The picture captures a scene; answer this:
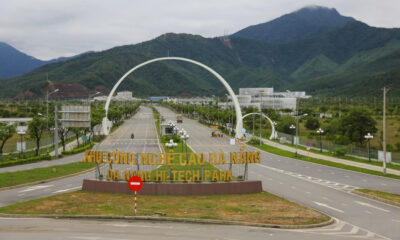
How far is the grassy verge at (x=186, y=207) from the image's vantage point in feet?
82.5

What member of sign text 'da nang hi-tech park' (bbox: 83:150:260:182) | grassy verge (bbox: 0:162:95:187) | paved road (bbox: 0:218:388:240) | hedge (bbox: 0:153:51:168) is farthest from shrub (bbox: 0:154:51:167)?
paved road (bbox: 0:218:388:240)

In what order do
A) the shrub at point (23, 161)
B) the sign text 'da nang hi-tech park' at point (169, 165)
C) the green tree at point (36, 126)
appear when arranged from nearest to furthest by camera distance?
the sign text 'da nang hi-tech park' at point (169, 165), the shrub at point (23, 161), the green tree at point (36, 126)

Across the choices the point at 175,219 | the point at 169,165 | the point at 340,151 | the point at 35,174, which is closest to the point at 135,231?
the point at 175,219

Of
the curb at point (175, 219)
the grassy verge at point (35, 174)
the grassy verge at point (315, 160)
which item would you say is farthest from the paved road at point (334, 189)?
the grassy verge at point (35, 174)

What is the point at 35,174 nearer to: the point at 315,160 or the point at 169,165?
the point at 169,165

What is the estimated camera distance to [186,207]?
2742 centimetres

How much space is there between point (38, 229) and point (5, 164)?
3416 centimetres

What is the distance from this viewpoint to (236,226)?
23344 mm

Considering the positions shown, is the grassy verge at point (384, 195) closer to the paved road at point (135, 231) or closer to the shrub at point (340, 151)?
the paved road at point (135, 231)

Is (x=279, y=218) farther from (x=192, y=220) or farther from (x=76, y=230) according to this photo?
(x=76, y=230)

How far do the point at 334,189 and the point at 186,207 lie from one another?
16.1 m

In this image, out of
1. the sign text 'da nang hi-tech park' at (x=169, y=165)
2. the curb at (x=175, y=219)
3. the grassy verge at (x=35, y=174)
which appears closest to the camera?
the curb at (x=175, y=219)

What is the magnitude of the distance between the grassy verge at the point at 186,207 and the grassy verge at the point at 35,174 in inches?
347

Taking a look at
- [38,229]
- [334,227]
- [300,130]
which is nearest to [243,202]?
[334,227]
